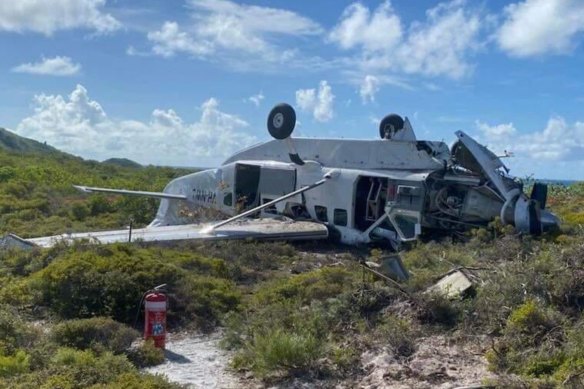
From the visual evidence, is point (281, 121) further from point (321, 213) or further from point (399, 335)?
point (399, 335)

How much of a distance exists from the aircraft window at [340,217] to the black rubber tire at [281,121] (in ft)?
9.20

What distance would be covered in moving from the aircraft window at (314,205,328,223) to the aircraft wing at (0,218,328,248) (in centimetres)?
33

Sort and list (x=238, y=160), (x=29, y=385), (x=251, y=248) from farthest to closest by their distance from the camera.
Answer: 1. (x=238, y=160)
2. (x=251, y=248)
3. (x=29, y=385)

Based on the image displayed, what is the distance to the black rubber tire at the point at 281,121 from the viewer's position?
1859 cm

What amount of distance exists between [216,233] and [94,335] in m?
8.03

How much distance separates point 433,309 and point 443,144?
8.59 metres

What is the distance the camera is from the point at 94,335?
8422 mm

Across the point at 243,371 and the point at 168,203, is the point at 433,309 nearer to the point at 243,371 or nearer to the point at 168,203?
the point at 243,371

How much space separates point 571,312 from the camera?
7.74 metres

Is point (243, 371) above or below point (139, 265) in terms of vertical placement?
below

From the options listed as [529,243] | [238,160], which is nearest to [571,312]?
[529,243]

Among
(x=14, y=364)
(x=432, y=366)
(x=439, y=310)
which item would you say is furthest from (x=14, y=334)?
(x=439, y=310)

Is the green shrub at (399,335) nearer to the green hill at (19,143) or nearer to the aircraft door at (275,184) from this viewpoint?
the aircraft door at (275,184)

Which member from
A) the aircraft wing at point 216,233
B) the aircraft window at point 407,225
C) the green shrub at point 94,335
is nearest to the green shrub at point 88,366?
the green shrub at point 94,335
